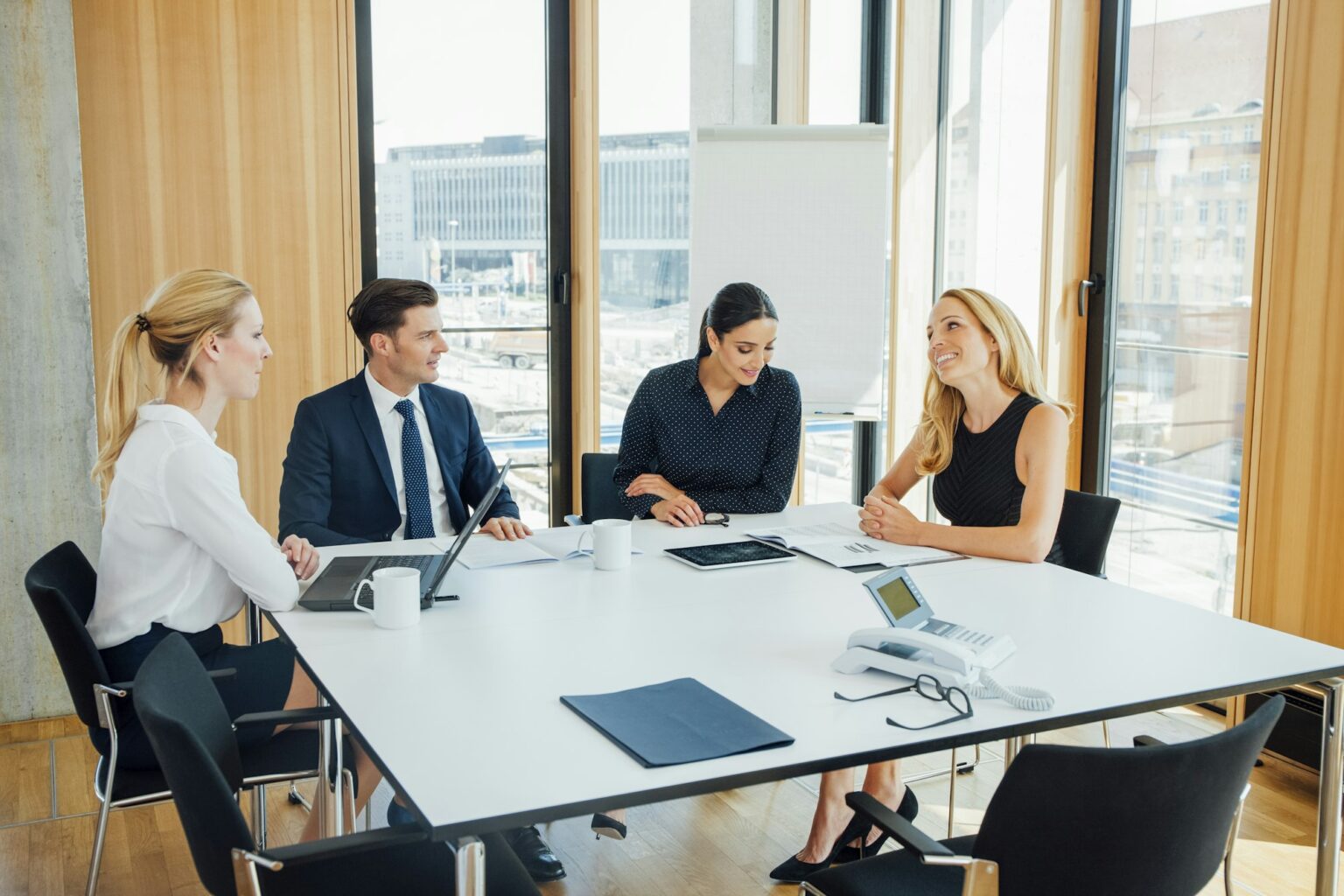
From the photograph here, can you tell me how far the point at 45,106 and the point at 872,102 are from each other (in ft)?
10.9

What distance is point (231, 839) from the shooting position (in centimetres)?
154

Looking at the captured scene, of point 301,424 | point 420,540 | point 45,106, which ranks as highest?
point 45,106

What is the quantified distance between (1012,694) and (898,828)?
0.36m

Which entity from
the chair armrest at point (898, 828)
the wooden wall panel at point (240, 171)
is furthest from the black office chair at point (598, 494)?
the chair armrest at point (898, 828)

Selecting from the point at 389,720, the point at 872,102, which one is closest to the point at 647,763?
the point at 389,720

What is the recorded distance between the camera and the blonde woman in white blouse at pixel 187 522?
232 centimetres

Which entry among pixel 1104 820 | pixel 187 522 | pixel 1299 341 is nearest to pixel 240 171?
pixel 187 522

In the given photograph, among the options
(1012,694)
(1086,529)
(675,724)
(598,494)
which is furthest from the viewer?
(598,494)

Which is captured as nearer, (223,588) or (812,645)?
(812,645)

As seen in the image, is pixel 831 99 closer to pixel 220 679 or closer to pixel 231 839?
pixel 220 679

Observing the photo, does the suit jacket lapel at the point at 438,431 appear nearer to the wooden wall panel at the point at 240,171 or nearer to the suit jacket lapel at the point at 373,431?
the suit jacket lapel at the point at 373,431

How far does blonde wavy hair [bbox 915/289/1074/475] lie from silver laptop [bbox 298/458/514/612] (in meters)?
1.26

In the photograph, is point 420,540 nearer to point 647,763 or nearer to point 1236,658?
point 647,763

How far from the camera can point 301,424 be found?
320 centimetres
